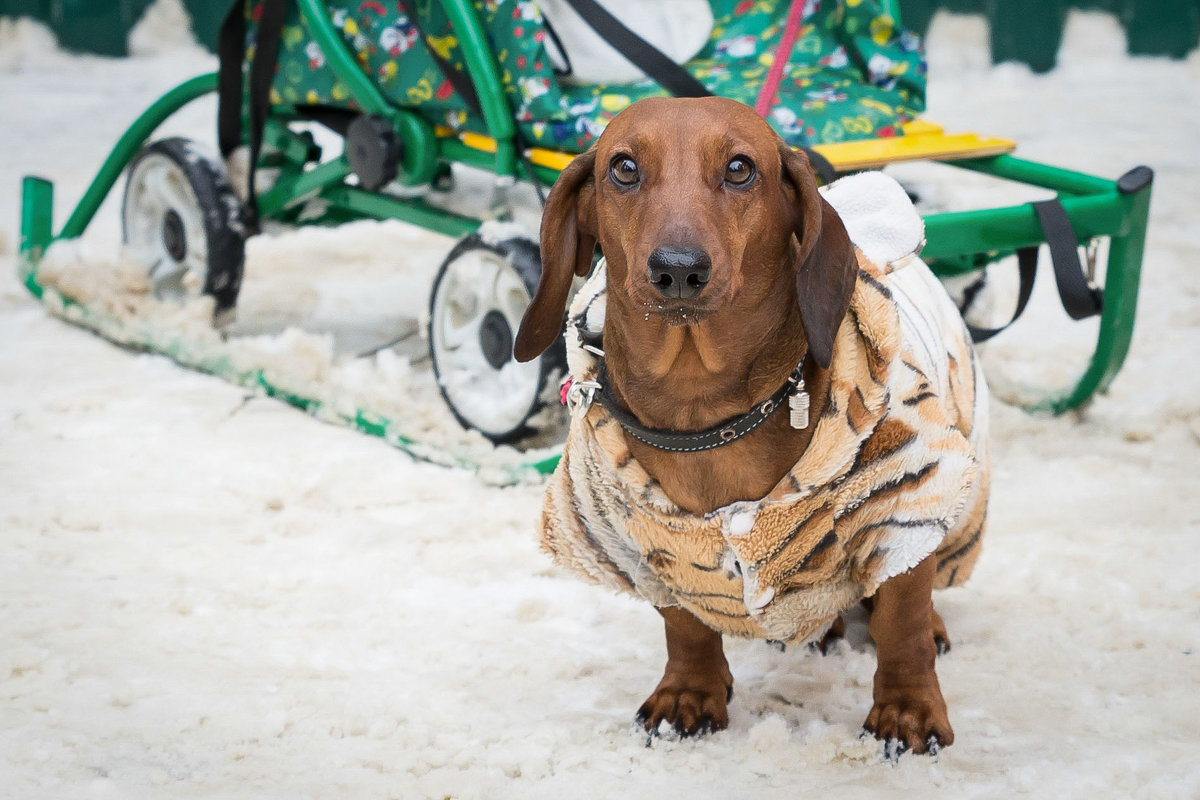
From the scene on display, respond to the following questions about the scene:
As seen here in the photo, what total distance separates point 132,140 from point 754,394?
2.56 m

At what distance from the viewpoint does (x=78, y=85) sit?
646 centimetres

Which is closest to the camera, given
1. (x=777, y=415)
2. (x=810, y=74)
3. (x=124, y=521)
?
(x=777, y=415)

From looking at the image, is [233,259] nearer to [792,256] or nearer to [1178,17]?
[792,256]

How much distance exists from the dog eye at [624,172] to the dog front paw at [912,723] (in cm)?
75

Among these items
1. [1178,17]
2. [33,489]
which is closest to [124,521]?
[33,489]

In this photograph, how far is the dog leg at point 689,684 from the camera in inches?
67.4

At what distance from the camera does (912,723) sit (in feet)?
5.33

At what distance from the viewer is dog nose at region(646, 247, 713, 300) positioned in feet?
4.38

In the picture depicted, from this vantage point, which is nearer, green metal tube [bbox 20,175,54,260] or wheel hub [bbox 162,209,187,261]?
wheel hub [bbox 162,209,187,261]

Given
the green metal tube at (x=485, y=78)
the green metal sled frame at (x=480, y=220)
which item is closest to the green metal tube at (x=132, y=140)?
the green metal sled frame at (x=480, y=220)

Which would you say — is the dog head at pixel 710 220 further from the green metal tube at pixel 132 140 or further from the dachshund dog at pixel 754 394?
the green metal tube at pixel 132 140

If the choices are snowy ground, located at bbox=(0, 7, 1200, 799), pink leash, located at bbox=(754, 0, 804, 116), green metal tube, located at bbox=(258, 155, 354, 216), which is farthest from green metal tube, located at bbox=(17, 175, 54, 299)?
pink leash, located at bbox=(754, 0, 804, 116)

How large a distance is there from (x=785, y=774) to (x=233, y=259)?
2.21 metres

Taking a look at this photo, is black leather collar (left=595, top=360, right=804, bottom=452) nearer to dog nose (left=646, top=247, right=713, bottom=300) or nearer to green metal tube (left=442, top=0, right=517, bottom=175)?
dog nose (left=646, top=247, right=713, bottom=300)
